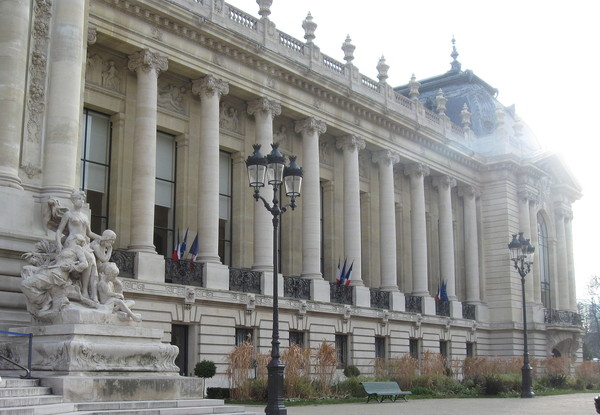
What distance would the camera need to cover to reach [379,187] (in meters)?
41.8

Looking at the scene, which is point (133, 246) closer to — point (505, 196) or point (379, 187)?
point (379, 187)

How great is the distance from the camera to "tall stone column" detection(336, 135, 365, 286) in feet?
123

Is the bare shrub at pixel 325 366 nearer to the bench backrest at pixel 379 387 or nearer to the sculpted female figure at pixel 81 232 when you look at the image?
the bench backrest at pixel 379 387

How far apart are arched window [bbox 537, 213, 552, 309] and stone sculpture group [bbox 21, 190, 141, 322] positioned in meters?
42.1

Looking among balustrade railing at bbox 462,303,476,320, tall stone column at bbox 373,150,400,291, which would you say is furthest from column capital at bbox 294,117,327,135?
balustrade railing at bbox 462,303,476,320

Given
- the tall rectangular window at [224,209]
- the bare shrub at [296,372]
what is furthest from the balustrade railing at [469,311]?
the bare shrub at [296,372]

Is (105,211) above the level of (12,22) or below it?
below

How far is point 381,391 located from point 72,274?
14.3 m

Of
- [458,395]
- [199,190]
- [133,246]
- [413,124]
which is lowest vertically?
[458,395]

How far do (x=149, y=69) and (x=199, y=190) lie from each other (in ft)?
16.0

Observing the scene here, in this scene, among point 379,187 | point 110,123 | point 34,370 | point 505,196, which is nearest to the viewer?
point 34,370

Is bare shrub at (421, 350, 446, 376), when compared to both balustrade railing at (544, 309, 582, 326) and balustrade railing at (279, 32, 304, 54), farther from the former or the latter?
balustrade railing at (544, 309, 582, 326)

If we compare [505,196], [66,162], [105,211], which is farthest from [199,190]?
[505,196]

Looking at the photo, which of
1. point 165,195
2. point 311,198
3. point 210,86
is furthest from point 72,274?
point 311,198
